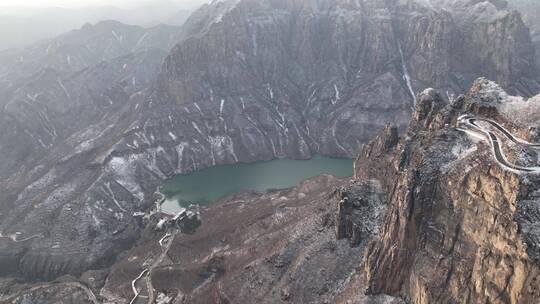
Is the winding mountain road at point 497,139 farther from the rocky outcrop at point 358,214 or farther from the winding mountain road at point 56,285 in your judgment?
the winding mountain road at point 56,285

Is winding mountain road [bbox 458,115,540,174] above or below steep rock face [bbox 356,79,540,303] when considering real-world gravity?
above

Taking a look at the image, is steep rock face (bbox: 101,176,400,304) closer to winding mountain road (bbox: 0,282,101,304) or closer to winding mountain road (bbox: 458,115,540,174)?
winding mountain road (bbox: 0,282,101,304)

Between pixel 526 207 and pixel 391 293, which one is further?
pixel 391 293

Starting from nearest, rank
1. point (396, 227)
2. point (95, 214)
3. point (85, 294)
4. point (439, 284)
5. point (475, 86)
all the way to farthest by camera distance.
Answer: point (439, 284), point (396, 227), point (475, 86), point (85, 294), point (95, 214)

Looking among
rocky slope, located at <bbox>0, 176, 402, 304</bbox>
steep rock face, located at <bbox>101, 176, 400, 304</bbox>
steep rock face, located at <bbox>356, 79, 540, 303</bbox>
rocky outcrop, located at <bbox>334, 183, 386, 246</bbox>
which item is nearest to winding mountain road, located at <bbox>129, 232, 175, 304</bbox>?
rocky slope, located at <bbox>0, 176, 402, 304</bbox>

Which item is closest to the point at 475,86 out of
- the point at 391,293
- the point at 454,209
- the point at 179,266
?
the point at 454,209

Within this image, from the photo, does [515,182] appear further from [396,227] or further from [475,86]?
[475,86]
